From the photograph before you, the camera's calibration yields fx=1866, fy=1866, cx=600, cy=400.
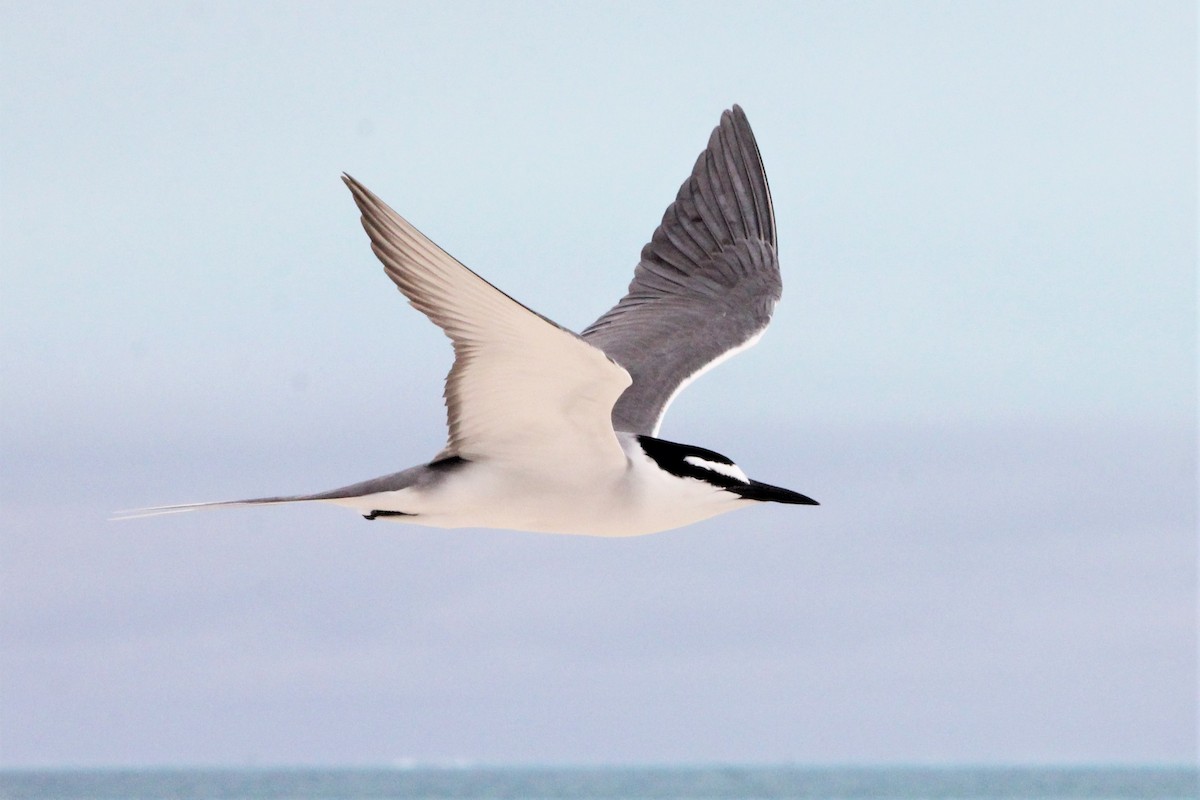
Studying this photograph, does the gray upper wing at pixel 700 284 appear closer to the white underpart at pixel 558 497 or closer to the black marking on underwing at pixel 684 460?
the black marking on underwing at pixel 684 460

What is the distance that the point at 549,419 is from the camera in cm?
873

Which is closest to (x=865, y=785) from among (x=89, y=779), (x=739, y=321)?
(x=89, y=779)

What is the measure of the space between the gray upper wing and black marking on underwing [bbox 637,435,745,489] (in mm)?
1119

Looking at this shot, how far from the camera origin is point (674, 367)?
10867 mm

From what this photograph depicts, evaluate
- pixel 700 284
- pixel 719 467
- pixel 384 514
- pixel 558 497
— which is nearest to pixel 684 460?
pixel 719 467

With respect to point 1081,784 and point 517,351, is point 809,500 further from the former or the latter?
point 1081,784

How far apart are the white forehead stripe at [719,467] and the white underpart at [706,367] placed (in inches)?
41.5

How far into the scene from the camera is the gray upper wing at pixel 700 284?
10.9 meters

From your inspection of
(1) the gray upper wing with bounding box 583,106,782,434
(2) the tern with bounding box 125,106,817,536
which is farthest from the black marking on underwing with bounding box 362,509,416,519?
(1) the gray upper wing with bounding box 583,106,782,434

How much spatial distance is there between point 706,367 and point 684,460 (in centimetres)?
187

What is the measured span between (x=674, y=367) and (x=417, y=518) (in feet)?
7.34

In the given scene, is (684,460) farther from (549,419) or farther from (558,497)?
(549,419)

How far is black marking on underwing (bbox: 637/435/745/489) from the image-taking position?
913 centimetres

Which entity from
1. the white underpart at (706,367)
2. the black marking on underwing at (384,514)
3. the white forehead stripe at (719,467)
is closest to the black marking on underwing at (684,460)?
the white forehead stripe at (719,467)
